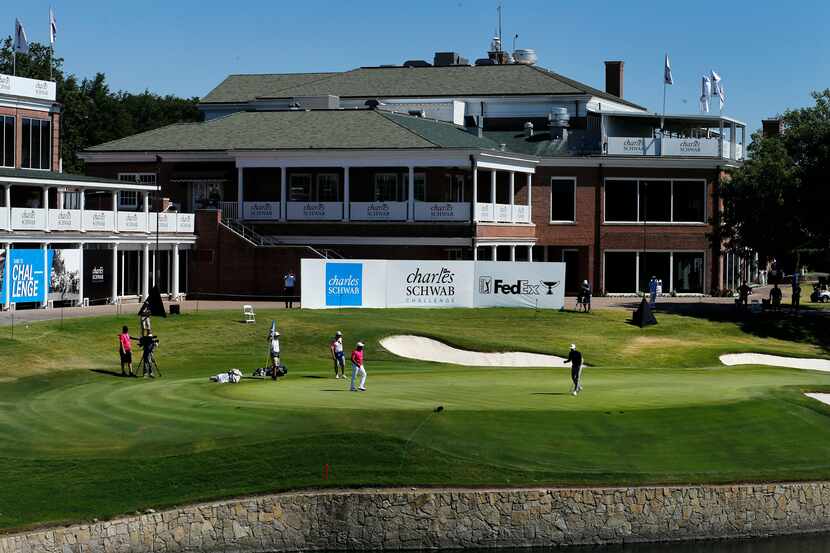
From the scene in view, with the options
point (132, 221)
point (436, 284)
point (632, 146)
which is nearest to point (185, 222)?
point (132, 221)

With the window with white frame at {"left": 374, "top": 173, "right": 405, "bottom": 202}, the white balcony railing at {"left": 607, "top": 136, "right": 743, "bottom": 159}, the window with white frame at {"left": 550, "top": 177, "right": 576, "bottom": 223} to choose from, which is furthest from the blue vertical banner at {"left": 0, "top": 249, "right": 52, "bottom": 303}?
the white balcony railing at {"left": 607, "top": 136, "right": 743, "bottom": 159}

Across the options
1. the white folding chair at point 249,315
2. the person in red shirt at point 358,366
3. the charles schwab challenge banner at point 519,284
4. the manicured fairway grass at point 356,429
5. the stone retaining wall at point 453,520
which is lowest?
the stone retaining wall at point 453,520

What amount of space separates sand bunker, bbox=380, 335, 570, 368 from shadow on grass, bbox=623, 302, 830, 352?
506 inches

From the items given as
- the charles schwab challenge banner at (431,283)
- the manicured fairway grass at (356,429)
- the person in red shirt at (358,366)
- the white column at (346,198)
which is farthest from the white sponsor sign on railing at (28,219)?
the person in red shirt at (358,366)

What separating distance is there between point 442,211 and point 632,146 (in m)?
14.0

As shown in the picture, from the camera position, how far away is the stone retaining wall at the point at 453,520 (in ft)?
106

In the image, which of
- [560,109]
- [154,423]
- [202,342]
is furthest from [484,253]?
[154,423]

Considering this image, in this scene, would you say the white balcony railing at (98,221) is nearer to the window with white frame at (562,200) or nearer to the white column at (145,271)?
the white column at (145,271)

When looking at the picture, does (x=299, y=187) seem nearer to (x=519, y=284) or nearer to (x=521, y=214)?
(x=521, y=214)

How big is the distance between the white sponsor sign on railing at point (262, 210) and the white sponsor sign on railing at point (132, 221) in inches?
393

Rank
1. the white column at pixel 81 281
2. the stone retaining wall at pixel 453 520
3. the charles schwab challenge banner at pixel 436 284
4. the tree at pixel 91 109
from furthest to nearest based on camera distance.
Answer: the tree at pixel 91 109
the charles schwab challenge banner at pixel 436 284
the white column at pixel 81 281
the stone retaining wall at pixel 453 520

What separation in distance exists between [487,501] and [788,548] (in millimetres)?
8029

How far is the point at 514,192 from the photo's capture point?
81.6 m

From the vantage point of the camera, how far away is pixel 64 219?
6209 centimetres
